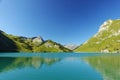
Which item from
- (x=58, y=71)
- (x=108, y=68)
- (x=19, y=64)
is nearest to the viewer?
(x=58, y=71)

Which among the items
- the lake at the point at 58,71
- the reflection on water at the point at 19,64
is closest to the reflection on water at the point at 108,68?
the lake at the point at 58,71

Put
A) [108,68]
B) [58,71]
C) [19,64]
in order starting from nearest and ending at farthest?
[58,71] → [108,68] → [19,64]

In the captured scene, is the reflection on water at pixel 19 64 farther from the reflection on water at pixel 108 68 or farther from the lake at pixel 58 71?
the reflection on water at pixel 108 68

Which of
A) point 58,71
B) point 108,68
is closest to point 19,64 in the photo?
point 58,71

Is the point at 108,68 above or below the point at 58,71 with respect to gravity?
above

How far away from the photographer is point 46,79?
116ft

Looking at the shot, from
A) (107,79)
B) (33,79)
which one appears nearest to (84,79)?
(107,79)

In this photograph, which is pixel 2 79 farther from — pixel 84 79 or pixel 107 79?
pixel 107 79

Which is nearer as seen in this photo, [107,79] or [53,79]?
[53,79]

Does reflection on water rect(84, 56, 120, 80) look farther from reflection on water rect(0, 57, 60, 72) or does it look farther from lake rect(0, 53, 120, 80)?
reflection on water rect(0, 57, 60, 72)

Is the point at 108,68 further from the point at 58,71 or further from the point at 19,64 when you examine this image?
the point at 19,64

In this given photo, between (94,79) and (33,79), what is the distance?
460 inches

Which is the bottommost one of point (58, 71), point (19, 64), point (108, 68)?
point (58, 71)

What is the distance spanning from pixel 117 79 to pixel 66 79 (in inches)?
408
